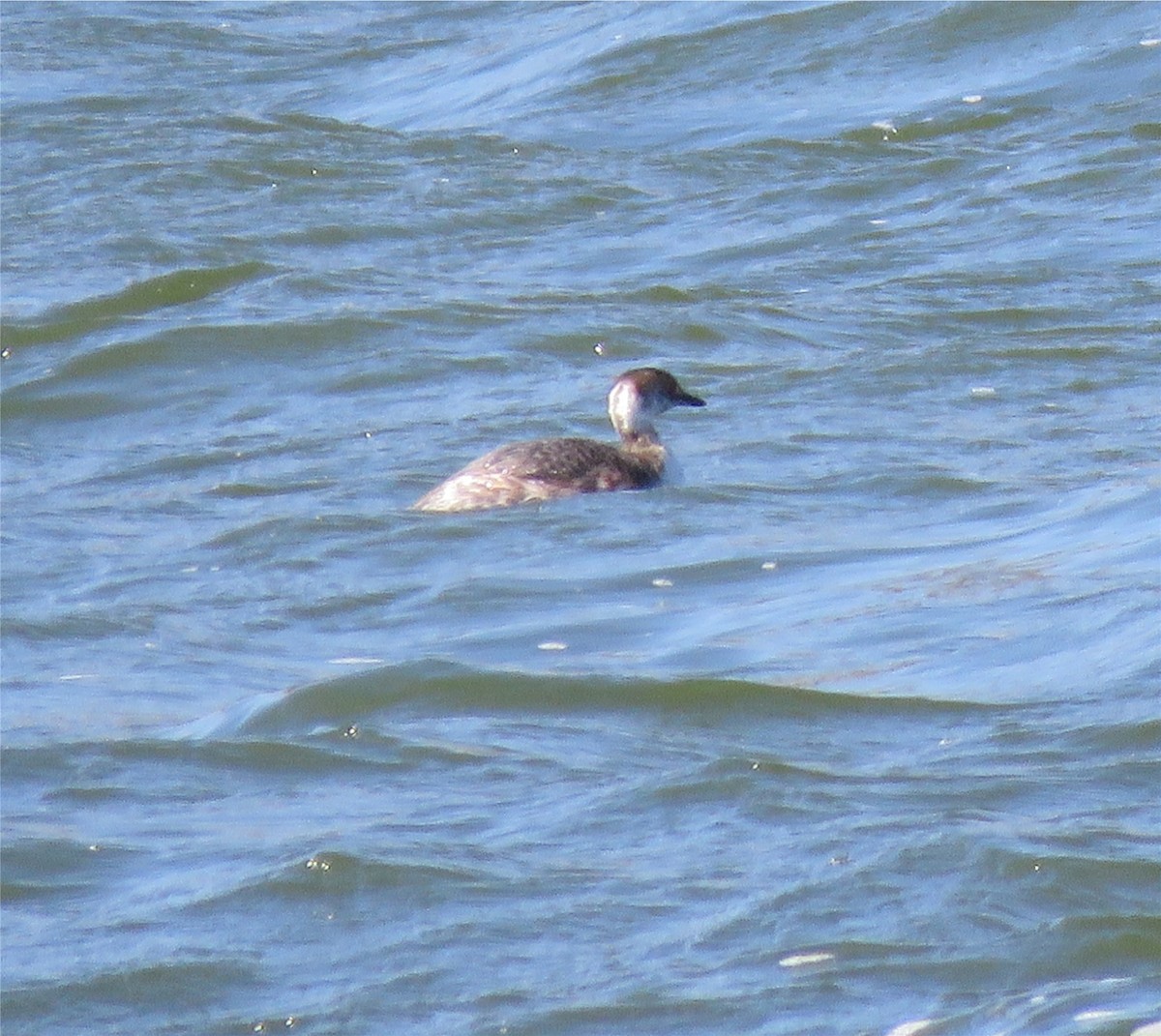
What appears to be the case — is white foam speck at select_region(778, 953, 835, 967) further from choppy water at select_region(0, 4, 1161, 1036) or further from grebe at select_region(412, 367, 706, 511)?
grebe at select_region(412, 367, 706, 511)

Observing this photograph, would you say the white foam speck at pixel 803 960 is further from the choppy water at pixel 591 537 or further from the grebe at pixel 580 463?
the grebe at pixel 580 463

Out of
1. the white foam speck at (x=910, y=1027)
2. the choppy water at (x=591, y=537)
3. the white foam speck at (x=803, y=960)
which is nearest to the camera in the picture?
the white foam speck at (x=910, y=1027)

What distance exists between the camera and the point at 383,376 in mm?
12742

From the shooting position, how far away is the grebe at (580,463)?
33.9 feet

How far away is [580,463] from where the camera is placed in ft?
35.3

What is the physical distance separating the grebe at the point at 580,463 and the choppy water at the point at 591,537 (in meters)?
0.12

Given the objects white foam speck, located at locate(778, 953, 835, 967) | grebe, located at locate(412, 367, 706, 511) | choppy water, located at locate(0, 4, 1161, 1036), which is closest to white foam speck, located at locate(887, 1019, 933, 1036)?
choppy water, located at locate(0, 4, 1161, 1036)

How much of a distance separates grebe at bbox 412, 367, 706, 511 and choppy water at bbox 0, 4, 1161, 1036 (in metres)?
0.12

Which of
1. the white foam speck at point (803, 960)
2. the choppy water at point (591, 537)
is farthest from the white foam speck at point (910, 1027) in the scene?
the white foam speck at point (803, 960)

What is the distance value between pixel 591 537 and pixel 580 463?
0.72 m

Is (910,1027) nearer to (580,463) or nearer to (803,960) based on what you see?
(803,960)

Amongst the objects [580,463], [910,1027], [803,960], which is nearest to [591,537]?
[580,463]

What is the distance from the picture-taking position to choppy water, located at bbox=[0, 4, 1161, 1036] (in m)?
6.05

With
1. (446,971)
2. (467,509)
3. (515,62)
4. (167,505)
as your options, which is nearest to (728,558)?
(467,509)
